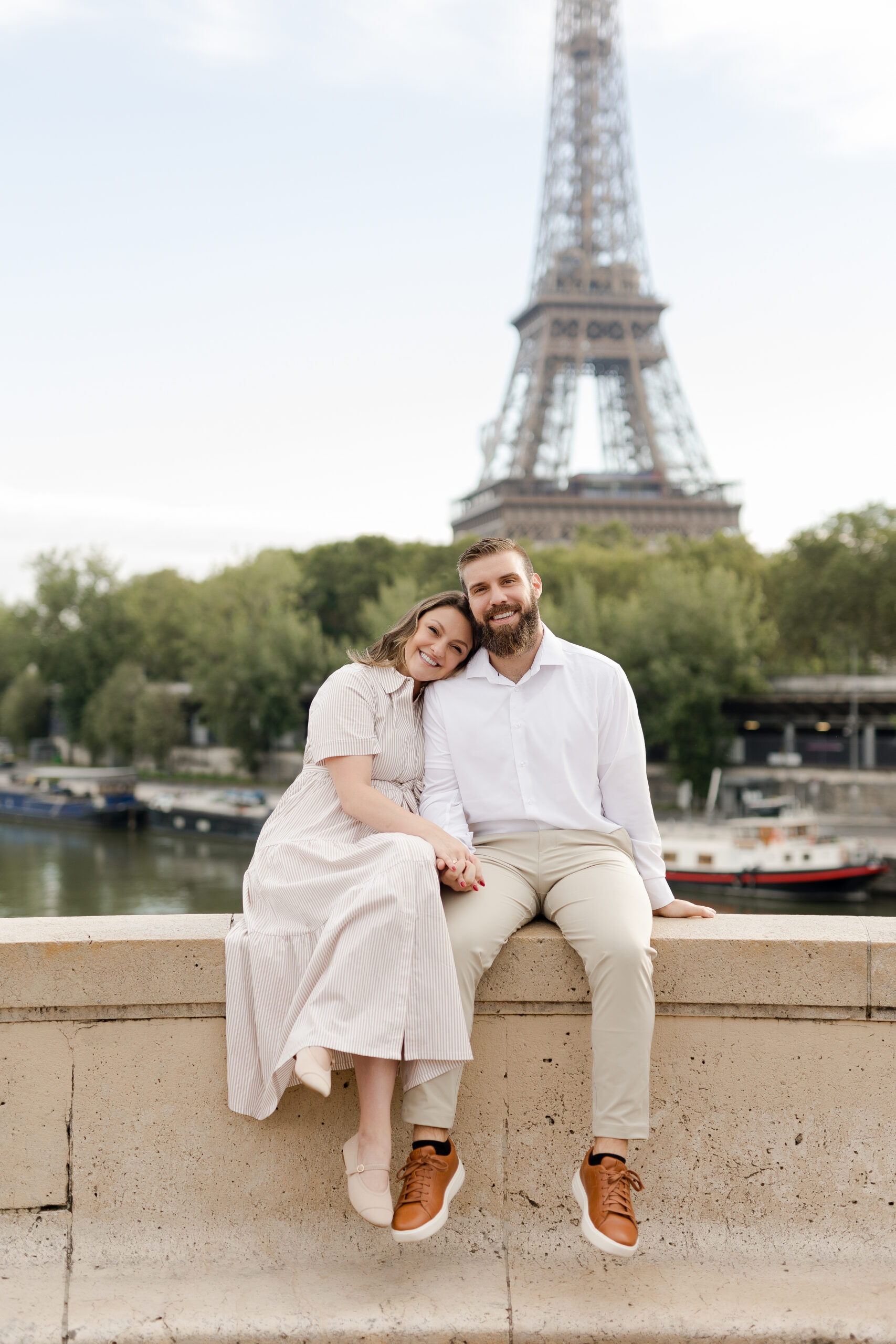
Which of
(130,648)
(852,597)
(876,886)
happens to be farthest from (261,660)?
(876,886)

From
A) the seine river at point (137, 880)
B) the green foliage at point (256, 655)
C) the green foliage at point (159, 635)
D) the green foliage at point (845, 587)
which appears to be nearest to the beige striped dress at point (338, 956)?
the seine river at point (137, 880)

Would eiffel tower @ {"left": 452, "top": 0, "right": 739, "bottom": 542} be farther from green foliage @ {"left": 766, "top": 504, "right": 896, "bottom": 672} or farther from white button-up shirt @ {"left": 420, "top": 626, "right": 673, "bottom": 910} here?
white button-up shirt @ {"left": 420, "top": 626, "right": 673, "bottom": 910}

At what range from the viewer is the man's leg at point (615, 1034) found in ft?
8.89

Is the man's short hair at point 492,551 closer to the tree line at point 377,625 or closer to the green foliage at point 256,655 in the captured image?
the tree line at point 377,625

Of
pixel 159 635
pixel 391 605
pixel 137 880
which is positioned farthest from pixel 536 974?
pixel 159 635

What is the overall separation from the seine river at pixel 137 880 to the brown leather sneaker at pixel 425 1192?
1914 centimetres

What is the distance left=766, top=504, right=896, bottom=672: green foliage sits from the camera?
39.3 metres

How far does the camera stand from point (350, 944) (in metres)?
2.82

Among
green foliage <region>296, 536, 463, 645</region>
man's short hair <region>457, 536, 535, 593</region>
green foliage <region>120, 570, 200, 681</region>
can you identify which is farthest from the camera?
green foliage <region>120, 570, 200, 681</region>

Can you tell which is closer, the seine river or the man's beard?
the man's beard

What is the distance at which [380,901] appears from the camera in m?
2.83

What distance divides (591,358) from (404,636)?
67.2 metres

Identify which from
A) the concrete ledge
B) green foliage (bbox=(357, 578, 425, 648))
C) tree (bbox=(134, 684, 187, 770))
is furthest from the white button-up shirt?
tree (bbox=(134, 684, 187, 770))

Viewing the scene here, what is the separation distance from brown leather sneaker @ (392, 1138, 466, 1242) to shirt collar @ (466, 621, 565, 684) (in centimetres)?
126
